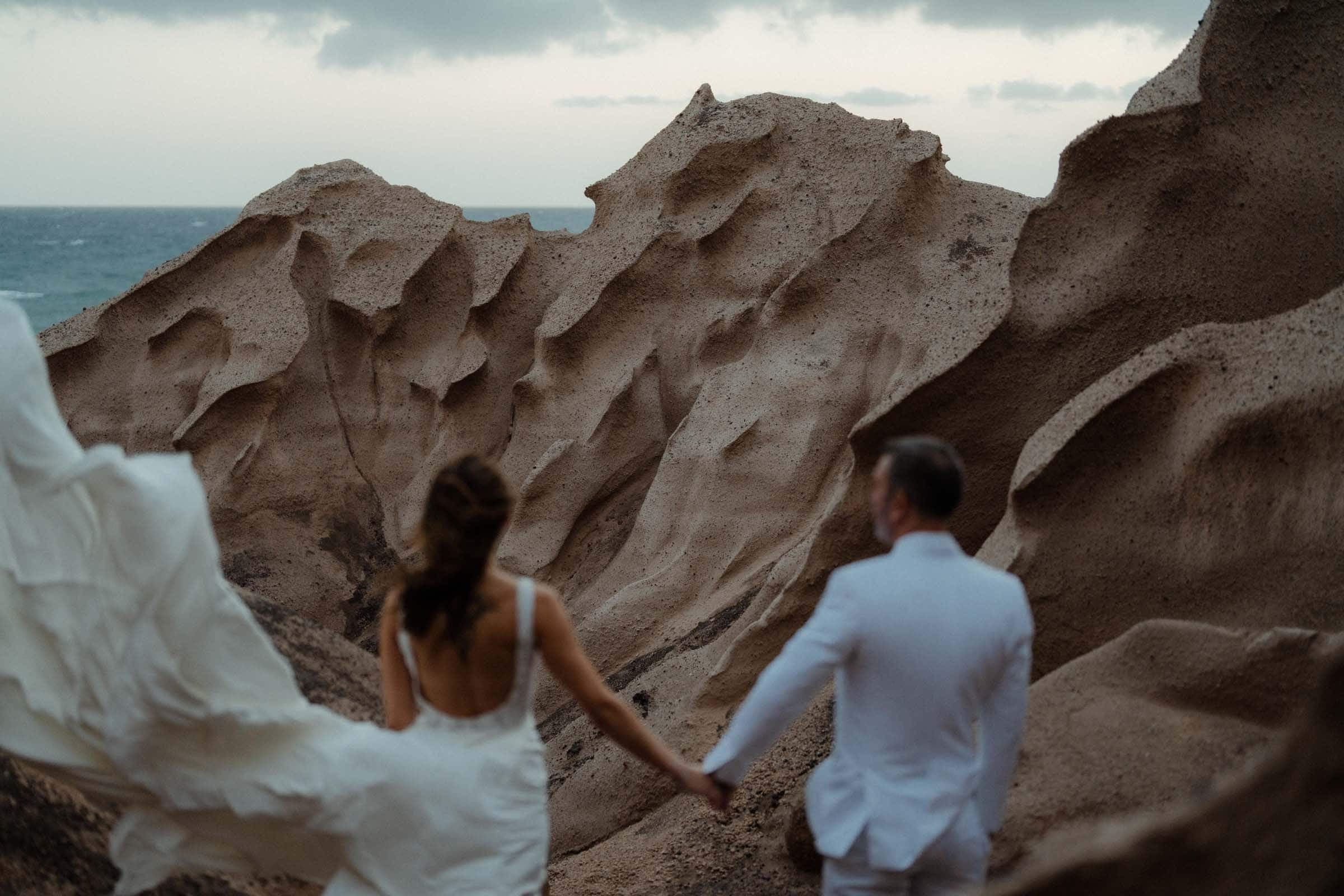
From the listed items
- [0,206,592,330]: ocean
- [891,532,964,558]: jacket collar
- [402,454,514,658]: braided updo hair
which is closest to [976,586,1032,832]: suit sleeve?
[891,532,964,558]: jacket collar

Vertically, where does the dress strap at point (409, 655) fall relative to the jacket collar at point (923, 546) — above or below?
below

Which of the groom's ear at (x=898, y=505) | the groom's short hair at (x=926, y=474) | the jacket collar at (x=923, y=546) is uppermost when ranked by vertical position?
the groom's short hair at (x=926, y=474)

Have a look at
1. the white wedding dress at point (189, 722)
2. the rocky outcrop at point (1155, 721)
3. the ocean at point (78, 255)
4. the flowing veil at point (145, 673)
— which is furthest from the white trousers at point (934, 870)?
the ocean at point (78, 255)

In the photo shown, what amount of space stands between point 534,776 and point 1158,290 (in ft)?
11.6

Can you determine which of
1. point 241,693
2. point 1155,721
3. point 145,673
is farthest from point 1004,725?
point 145,673

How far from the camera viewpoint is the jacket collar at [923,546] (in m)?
2.62

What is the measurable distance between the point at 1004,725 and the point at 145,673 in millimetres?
1686

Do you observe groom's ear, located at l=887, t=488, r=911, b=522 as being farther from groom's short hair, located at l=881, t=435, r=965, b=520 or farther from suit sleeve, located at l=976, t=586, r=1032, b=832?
suit sleeve, located at l=976, t=586, r=1032, b=832

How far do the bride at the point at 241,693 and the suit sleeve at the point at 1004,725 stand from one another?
21.9 inches

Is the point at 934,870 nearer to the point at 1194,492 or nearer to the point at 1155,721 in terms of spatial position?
the point at 1155,721

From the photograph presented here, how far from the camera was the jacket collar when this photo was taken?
2623mm

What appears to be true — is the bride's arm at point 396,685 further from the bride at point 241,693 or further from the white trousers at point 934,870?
the white trousers at point 934,870

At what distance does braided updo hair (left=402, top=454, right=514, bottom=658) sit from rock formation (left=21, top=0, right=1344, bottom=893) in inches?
73.9

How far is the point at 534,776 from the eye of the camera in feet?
9.07
